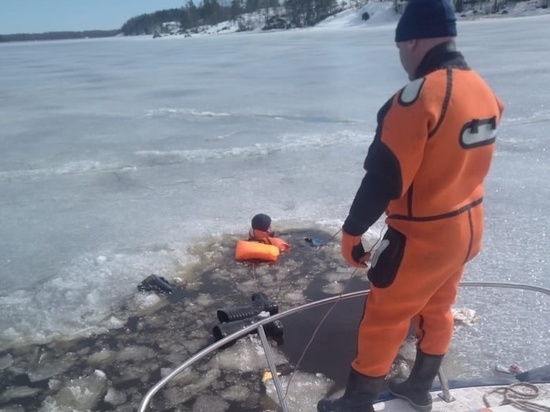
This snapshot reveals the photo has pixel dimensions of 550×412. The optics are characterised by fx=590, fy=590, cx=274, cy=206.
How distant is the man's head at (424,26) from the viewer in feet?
5.27

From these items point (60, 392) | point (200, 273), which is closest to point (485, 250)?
point (200, 273)

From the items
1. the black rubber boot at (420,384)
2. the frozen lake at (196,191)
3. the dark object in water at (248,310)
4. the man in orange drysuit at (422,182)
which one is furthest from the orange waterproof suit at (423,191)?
the dark object in water at (248,310)

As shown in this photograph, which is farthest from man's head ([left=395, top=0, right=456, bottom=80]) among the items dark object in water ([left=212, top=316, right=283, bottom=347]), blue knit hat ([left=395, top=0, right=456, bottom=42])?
dark object in water ([left=212, top=316, right=283, bottom=347])

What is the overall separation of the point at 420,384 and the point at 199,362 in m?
1.16

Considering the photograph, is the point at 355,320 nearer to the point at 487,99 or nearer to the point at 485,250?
the point at 485,250

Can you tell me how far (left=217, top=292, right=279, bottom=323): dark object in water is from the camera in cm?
308

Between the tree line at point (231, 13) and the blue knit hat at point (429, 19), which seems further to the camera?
the tree line at point (231, 13)

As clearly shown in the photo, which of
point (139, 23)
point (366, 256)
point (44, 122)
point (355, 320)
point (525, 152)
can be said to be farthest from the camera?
point (139, 23)

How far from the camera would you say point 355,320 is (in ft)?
10.5

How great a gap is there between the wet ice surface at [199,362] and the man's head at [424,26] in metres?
1.59

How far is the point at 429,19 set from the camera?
1606mm

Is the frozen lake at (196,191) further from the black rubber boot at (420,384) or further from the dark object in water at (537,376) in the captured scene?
the black rubber boot at (420,384)

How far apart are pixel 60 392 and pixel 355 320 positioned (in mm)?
1526

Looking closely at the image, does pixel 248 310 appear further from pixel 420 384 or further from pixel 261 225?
pixel 420 384
